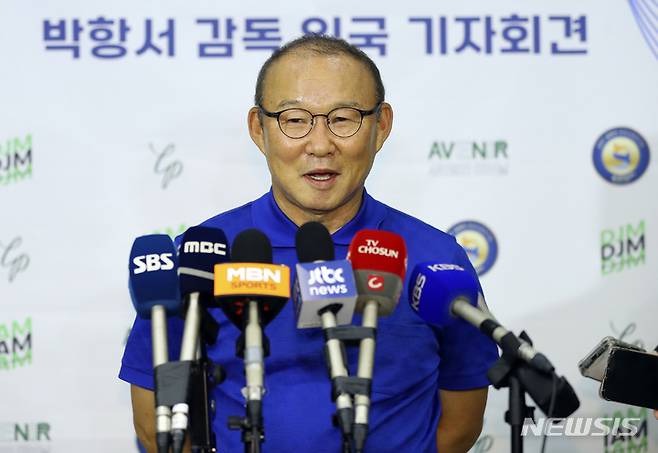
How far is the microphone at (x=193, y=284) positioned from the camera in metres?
1.52

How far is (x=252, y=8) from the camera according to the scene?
11.1ft

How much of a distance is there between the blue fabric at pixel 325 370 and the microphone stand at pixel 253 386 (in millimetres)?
589

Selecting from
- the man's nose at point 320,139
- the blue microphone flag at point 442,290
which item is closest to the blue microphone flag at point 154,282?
the blue microphone flag at point 442,290

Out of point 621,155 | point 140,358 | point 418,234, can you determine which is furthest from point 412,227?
point 621,155

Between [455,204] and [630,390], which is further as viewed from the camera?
[455,204]

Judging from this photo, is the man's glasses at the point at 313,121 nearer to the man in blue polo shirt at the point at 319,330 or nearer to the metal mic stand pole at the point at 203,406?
the man in blue polo shirt at the point at 319,330

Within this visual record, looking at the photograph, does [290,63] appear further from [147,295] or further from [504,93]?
[504,93]

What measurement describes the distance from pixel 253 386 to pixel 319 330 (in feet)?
2.39

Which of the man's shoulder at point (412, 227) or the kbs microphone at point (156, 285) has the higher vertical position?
the man's shoulder at point (412, 227)

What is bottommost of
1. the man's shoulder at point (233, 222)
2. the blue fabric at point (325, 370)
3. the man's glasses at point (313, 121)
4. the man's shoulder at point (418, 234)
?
the blue fabric at point (325, 370)

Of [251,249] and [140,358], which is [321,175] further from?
[251,249]

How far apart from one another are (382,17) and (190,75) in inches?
25.8

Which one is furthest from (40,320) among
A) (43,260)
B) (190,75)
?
(190,75)

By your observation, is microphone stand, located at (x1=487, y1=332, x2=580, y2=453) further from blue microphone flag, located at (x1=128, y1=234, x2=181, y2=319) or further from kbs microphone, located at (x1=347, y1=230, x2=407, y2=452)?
blue microphone flag, located at (x1=128, y1=234, x2=181, y2=319)
